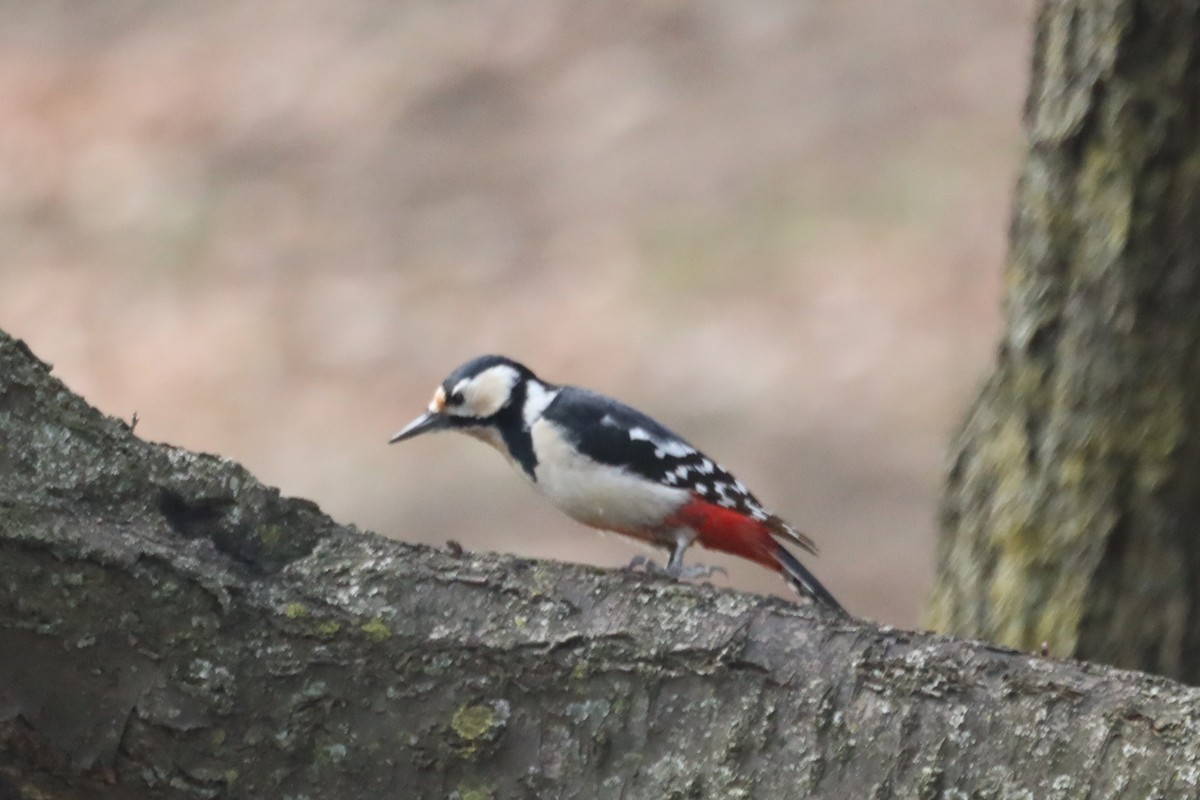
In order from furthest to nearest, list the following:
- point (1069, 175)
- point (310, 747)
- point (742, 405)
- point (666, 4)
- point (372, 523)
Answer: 1. point (666, 4)
2. point (742, 405)
3. point (372, 523)
4. point (1069, 175)
5. point (310, 747)

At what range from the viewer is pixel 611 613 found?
2.57 meters

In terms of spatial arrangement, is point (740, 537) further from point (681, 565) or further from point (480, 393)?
point (480, 393)

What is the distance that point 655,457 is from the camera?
385 cm

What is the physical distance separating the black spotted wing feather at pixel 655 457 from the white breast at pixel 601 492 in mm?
24

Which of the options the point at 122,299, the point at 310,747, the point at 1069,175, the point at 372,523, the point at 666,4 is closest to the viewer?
the point at 310,747

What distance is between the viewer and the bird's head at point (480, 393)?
163 inches

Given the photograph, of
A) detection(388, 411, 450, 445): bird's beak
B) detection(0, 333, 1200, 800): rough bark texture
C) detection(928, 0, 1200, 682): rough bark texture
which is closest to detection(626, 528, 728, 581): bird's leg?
detection(388, 411, 450, 445): bird's beak

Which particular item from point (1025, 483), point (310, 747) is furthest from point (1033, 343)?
point (310, 747)

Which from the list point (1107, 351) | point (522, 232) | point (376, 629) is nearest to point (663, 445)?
point (1107, 351)

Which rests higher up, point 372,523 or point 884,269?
point 884,269

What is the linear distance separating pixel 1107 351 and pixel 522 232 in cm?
599

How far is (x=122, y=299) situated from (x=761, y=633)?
737cm

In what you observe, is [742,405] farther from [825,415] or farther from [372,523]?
[372,523]

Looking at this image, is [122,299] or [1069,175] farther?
[122,299]
